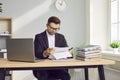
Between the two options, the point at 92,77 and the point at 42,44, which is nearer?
the point at 42,44

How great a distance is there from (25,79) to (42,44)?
5.74ft

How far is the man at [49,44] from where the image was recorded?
3.00m

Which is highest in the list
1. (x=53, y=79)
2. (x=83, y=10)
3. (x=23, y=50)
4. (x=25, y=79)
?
(x=83, y=10)

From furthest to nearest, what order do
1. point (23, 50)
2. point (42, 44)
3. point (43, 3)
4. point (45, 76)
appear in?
point (43, 3)
point (42, 44)
point (45, 76)
point (23, 50)

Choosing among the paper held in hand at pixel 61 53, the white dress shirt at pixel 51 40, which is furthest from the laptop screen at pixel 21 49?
the white dress shirt at pixel 51 40

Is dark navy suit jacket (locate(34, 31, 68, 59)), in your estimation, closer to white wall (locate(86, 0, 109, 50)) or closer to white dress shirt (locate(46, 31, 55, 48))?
white dress shirt (locate(46, 31, 55, 48))

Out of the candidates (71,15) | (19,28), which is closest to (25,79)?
(19,28)

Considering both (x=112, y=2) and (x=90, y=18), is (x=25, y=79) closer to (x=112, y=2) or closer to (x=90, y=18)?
(x=90, y=18)

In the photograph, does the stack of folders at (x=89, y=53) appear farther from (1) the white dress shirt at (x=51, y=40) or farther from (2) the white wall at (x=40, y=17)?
(2) the white wall at (x=40, y=17)

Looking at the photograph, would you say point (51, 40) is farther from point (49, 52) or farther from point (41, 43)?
point (49, 52)

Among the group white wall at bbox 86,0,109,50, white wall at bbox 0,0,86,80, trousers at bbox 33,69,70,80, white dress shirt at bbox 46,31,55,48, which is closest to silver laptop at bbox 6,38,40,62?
trousers at bbox 33,69,70,80

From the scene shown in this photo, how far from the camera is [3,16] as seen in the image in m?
4.75

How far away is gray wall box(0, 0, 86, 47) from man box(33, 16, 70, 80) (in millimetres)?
1635

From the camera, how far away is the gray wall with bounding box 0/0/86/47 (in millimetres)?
4816
